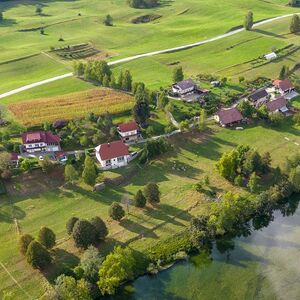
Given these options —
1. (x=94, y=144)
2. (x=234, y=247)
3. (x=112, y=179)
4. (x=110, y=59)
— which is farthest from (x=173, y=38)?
(x=234, y=247)

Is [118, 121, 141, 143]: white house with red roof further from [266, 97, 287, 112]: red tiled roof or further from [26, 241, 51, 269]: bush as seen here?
[26, 241, 51, 269]: bush

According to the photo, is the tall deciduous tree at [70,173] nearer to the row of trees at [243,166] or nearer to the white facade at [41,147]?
the white facade at [41,147]

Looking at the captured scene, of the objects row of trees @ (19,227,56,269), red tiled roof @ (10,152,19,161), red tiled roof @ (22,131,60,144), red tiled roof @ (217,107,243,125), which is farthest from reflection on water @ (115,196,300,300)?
red tiled roof @ (22,131,60,144)

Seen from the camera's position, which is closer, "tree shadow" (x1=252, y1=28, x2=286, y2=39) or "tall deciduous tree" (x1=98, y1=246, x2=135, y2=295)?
"tall deciduous tree" (x1=98, y1=246, x2=135, y2=295)

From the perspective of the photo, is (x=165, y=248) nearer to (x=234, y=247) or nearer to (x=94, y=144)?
(x=234, y=247)

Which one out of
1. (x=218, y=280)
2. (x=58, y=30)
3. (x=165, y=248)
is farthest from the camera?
(x=58, y=30)

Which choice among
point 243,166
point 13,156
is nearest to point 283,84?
point 243,166

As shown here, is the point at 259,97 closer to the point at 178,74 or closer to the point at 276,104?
the point at 276,104
